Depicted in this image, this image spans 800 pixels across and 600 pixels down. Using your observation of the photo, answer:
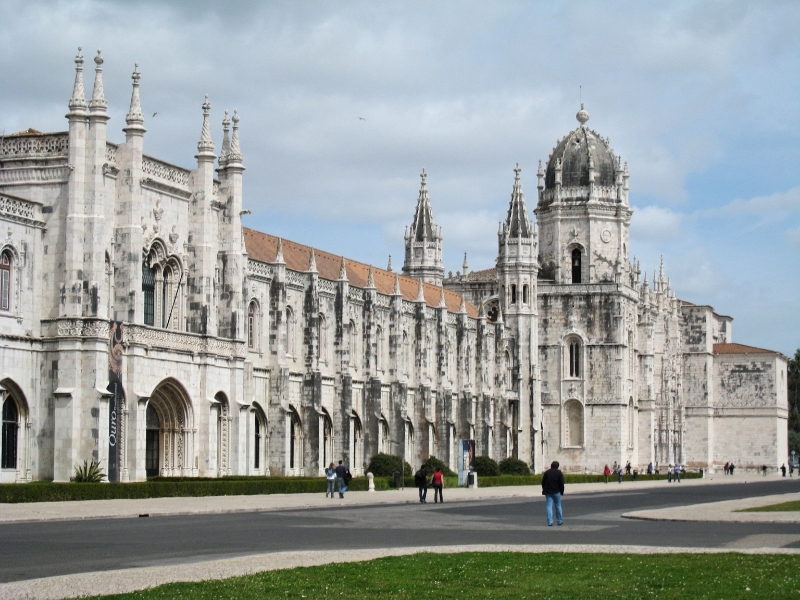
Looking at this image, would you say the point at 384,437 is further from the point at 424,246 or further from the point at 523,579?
the point at 523,579

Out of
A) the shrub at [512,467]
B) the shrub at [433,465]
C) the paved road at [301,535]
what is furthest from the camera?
the shrub at [512,467]

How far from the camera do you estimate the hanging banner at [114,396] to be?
4753 centimetres

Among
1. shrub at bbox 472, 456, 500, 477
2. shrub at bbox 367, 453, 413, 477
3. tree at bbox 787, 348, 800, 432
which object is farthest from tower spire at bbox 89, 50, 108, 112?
tree at bbox 787, 348, 800, 432

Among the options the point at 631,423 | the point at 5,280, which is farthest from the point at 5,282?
the point at 631,423

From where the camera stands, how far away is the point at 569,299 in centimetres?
10594

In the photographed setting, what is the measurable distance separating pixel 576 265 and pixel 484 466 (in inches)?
1147

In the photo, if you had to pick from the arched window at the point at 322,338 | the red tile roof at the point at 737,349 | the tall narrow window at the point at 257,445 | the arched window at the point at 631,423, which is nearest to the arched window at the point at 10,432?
the tall narrow window at the point at 257,445

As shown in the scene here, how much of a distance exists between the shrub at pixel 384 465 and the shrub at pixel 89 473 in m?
25.4

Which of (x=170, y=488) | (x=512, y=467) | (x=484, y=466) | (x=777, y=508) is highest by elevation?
(x=170, y=488)

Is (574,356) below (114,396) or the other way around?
the other way around

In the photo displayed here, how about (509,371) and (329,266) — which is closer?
(329,266)

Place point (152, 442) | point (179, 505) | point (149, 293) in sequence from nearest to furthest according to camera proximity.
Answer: point (179, 505)
point (152, 442)
point (149, 293)

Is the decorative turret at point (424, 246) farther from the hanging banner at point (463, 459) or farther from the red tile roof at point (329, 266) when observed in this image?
the hanging banner at point (463, 459)

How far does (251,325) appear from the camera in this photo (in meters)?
64.1
